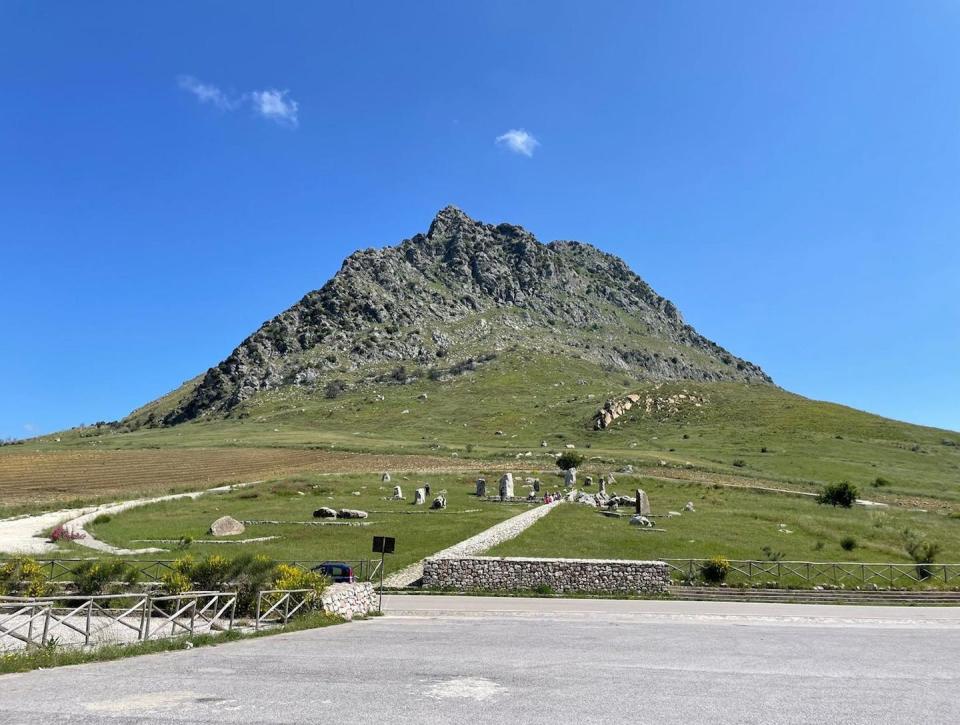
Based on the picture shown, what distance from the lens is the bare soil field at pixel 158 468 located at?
232ft

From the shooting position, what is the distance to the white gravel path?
38.2 metres

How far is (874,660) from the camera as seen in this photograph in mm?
17766

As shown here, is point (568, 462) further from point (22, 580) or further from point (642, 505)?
point (22, 580)

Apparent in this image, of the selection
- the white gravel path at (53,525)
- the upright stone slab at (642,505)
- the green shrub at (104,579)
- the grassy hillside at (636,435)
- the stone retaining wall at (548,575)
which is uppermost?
the grassy hillside at (636,435)

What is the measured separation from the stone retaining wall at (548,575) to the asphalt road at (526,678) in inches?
360

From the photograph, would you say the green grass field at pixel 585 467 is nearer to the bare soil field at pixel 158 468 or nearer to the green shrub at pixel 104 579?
the bare soil field at pixel 158 468

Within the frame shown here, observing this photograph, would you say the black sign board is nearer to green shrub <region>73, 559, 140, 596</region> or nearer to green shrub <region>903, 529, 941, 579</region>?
green shrub <region>73, 559, 140, 596</region>

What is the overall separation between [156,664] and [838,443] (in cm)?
13261

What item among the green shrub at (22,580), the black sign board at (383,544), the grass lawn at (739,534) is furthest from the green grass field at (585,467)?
the green shrub at (22,580)

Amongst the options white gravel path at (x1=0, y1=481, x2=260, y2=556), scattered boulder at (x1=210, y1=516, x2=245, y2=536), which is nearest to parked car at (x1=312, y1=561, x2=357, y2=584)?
white gravel path at (x1=0, y1=481, x2=260, y2=556)

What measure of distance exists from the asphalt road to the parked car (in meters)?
6.90

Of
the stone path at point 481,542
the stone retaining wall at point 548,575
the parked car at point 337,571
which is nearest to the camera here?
the parked car at point 337,571

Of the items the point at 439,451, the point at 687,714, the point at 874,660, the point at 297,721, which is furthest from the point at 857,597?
the point at 439,451

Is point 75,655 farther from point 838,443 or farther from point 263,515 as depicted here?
point 838,443
